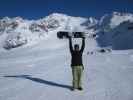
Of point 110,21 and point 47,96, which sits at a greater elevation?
point 110,21

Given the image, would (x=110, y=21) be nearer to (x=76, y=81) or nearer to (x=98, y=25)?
(x=98, y=25)

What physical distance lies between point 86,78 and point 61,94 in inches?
95.5

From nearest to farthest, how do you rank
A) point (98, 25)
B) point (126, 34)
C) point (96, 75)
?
point (96, 75) → point (126, 34) → point (98, 25)

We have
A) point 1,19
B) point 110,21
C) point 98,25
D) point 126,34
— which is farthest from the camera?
point 1,19

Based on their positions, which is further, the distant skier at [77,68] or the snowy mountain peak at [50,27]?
the snowy mountain peak at [50,27]

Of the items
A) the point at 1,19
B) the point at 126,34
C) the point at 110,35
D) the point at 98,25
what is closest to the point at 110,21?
the point at 98,25

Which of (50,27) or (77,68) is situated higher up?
(50,27)

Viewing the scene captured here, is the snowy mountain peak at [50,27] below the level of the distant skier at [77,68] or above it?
above

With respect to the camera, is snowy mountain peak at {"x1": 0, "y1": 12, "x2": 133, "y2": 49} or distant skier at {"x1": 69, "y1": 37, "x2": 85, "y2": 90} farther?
snowy mountain peak at {"x1": 0, "y1": 12, "x2": 133, "y2": 49}

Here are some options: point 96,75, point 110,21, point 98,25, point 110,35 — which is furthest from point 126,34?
point 96,75

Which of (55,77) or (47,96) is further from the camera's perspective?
(55,77)

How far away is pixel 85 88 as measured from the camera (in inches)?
323

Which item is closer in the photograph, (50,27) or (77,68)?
(77,68)

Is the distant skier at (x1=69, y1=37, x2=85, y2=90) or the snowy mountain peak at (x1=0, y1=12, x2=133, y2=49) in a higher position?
the snowy mountain peak at (x1=0, y1=12, x2=133, y2=49)
